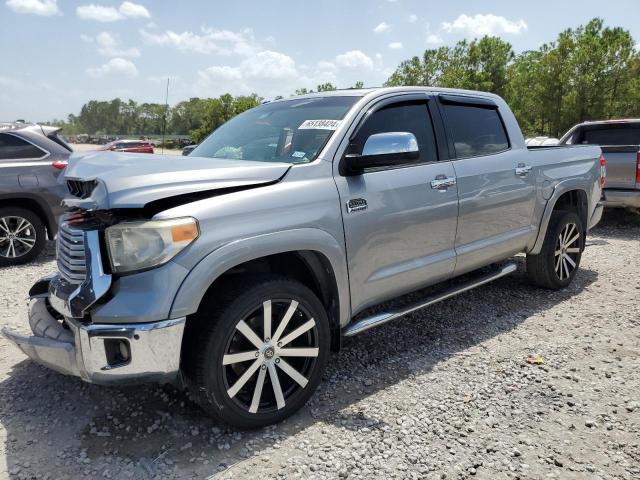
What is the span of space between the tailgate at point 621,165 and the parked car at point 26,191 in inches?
312

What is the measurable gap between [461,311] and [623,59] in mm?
24138

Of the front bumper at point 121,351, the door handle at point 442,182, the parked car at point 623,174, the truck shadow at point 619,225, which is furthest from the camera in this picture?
the truck shadow at point 619,225

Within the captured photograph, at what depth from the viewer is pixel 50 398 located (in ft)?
10.1

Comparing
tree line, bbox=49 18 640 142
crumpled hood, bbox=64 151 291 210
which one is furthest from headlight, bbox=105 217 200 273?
tree line, bbox=49 18 640 142

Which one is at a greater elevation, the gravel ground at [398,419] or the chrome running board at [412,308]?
the chrome running board at [412,308]

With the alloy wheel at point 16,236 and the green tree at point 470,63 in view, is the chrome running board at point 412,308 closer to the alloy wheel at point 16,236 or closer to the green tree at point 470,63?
the alloy wheel at point 16,236

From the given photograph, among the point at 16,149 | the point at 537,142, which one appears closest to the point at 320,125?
the point at 537,142

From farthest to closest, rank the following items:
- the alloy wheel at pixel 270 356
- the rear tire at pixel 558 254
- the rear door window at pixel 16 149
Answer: the rear door window at pixel 16 149
the rear tire at pixel 558 254
the alloy wheel at pixel 270 356

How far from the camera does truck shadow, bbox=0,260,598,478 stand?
2496 mm

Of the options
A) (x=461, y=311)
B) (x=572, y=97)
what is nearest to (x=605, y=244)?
(x=461, y=311)

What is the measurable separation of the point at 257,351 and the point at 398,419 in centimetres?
90

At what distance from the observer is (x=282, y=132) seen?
3.40m

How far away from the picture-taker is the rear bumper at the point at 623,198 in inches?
302

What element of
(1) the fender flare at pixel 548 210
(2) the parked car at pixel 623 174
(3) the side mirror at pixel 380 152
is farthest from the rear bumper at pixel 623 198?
(3) the side mirror at pixel 380 152
